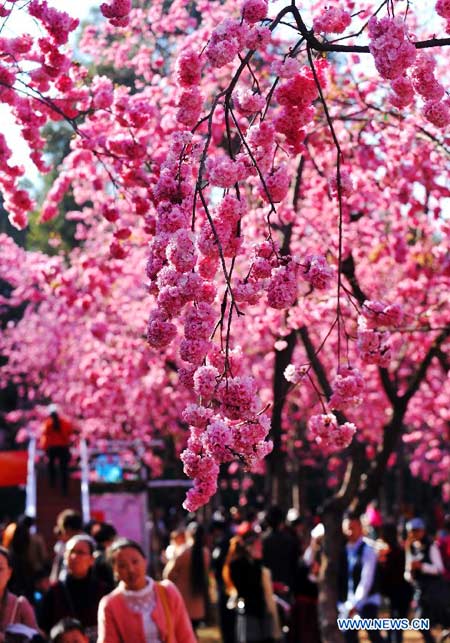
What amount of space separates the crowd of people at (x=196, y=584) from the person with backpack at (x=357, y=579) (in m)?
0.01

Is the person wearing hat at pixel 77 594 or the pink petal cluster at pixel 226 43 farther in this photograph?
the person wearing hat at pixel 77 594

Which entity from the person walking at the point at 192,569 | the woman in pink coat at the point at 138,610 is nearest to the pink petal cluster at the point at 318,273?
the woman in pink coat at the point at 138,610

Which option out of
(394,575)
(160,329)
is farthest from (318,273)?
(394,575)

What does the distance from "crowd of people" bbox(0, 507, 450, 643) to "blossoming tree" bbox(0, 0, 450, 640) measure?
710 mm

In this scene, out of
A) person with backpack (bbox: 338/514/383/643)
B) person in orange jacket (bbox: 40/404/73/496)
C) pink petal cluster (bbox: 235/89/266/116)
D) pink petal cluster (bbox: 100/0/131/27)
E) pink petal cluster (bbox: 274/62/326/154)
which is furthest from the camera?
person in orange jacket (bbox: 40/404/73/496)

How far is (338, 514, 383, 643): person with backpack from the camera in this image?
1183 cm

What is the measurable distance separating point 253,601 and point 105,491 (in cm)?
1252

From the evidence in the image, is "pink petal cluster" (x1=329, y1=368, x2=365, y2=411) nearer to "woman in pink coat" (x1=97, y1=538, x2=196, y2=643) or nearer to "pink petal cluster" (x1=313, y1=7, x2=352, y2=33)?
"woman in pink coat" (x1=97, y1=538, x2=196, y2=643)

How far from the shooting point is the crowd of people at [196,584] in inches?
271

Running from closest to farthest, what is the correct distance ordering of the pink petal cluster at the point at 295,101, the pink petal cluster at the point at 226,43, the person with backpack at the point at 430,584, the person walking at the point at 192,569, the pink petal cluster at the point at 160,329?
the pink petal cluster at the point at 160,329, the pink petal cluster at the point at 226,43, the pink petal cluster at the point at 295,101, the person walking at the point at 192,569, the person with backpack at the point at 430,584

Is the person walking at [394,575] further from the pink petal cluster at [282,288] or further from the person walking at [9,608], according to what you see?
the pink petal cluster at [282,288]

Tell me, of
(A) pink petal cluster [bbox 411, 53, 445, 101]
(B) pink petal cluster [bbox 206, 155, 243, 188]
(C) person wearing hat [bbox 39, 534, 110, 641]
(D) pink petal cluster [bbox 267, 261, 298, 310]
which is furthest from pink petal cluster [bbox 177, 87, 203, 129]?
(C) person wearing hat [bbox 39, 534, 110, 641]

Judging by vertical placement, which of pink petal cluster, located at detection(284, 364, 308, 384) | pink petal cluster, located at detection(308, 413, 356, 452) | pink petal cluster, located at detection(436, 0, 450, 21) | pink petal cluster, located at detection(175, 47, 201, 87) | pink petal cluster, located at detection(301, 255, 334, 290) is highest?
pink petal cluster, located at detection(436, 0, 450, 21)

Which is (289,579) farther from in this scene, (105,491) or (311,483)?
(311,483)
